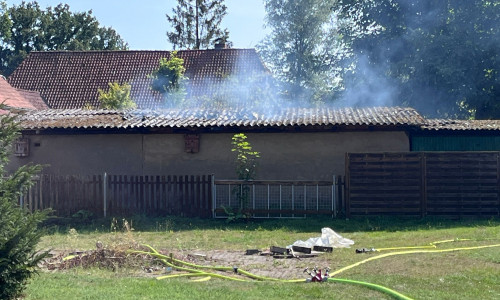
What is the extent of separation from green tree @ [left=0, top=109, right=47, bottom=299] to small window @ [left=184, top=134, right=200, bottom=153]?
10.0 meters

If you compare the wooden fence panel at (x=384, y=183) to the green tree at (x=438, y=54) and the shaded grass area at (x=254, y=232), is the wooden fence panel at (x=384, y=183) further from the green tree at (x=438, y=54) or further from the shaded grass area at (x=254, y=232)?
the green tree at (x=438, y=54)

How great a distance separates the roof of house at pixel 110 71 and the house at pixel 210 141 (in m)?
15.8

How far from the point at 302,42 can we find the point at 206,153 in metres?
32.4

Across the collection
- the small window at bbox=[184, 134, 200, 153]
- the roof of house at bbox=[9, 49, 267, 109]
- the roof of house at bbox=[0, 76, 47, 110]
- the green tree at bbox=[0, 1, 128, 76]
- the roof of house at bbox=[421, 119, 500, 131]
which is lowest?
the small window at bbox=[184, 134, 200, 153]

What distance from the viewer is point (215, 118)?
60.1ft

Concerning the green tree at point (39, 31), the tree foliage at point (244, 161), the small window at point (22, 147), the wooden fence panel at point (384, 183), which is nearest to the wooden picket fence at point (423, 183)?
the wooden fence panel at point (384, 183)

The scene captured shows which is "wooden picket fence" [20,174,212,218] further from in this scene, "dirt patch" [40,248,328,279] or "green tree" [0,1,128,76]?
"green tree" [0,1,128,76]

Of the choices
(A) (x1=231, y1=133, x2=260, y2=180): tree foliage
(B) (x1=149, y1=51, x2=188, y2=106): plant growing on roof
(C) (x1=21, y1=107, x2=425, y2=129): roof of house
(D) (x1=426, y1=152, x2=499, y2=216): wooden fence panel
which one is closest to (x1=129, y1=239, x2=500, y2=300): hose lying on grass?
(D) (x1=426, y1=152, x2=499, y2=216): wooden fence panel

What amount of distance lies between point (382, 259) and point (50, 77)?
31.1 m

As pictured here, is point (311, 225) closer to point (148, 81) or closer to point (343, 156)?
point (343, 156)

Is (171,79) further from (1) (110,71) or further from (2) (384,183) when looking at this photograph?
(2) (384,183)

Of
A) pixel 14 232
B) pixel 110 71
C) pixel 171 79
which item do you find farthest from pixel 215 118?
pixel 110 71

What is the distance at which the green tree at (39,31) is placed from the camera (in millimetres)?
54875

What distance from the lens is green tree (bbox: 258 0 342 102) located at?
47.5 meters
